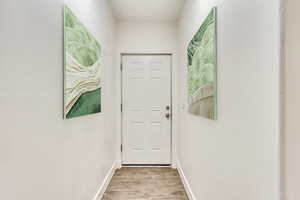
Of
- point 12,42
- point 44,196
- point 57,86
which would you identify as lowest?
point 44,196

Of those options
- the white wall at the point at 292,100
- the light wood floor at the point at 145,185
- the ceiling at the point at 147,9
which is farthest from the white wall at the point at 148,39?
the white wall at the point at 292,100

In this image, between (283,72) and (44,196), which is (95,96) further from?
(283,72)

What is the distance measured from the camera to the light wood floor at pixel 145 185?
2.80m

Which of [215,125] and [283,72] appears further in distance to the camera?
[215,125]

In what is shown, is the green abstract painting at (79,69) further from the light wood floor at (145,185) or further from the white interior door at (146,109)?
the white interior door at (146,109)

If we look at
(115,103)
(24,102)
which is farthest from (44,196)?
(115,103)

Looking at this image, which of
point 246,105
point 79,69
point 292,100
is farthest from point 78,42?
point 292,100

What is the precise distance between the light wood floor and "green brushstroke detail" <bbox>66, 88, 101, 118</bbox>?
1.15 m

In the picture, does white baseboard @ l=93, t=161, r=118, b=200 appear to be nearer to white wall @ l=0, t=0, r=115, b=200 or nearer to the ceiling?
white wall @ l=0, t=0, r=115, b=200

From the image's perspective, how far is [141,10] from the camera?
3.50 metres

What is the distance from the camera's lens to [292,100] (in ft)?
2.56

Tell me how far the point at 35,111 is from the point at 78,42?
82 cm

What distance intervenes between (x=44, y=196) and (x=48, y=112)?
465mm

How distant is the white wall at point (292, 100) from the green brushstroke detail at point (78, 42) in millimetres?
1296
